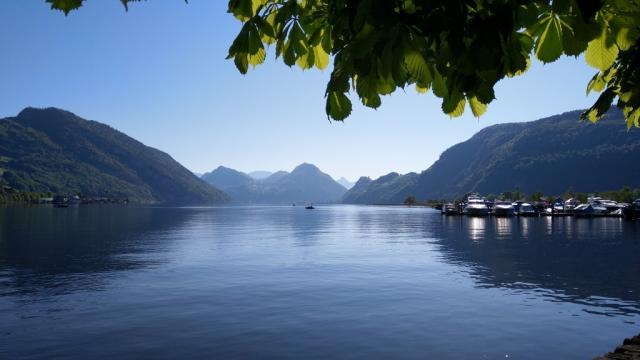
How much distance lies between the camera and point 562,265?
141 feet

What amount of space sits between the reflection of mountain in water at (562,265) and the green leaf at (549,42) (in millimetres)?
28191

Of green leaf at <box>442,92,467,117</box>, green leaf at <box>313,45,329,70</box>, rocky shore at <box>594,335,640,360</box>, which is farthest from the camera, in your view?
rocky shore at <box>594,335,640,360</box>

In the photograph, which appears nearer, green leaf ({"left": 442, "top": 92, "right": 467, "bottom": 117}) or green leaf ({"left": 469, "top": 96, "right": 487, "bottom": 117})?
green leaf ({"left": 442, "top": 92, "right": 467, "bottom": 117})

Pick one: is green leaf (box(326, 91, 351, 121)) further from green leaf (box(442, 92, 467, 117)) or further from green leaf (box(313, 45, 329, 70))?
green leaf (box(313, 45, 329, 70))

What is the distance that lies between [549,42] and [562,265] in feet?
154

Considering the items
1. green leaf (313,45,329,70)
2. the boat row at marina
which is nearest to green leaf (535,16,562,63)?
green leaf (313,45,329,70)

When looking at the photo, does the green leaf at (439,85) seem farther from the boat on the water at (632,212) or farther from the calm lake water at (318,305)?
the boat on the water at (632,212)

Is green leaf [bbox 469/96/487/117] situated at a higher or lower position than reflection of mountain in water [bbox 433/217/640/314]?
higher

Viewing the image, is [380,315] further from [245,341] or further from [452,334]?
[245,341]

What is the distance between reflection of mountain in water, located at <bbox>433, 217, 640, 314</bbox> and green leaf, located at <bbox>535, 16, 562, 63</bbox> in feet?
92.5

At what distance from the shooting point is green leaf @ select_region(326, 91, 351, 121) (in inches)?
117

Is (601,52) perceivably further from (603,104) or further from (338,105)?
(603,104)

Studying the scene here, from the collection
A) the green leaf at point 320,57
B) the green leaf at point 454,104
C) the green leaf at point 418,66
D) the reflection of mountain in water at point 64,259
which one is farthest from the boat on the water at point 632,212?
the green leaf at point 418,66

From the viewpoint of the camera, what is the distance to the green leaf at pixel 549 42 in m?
2.77
